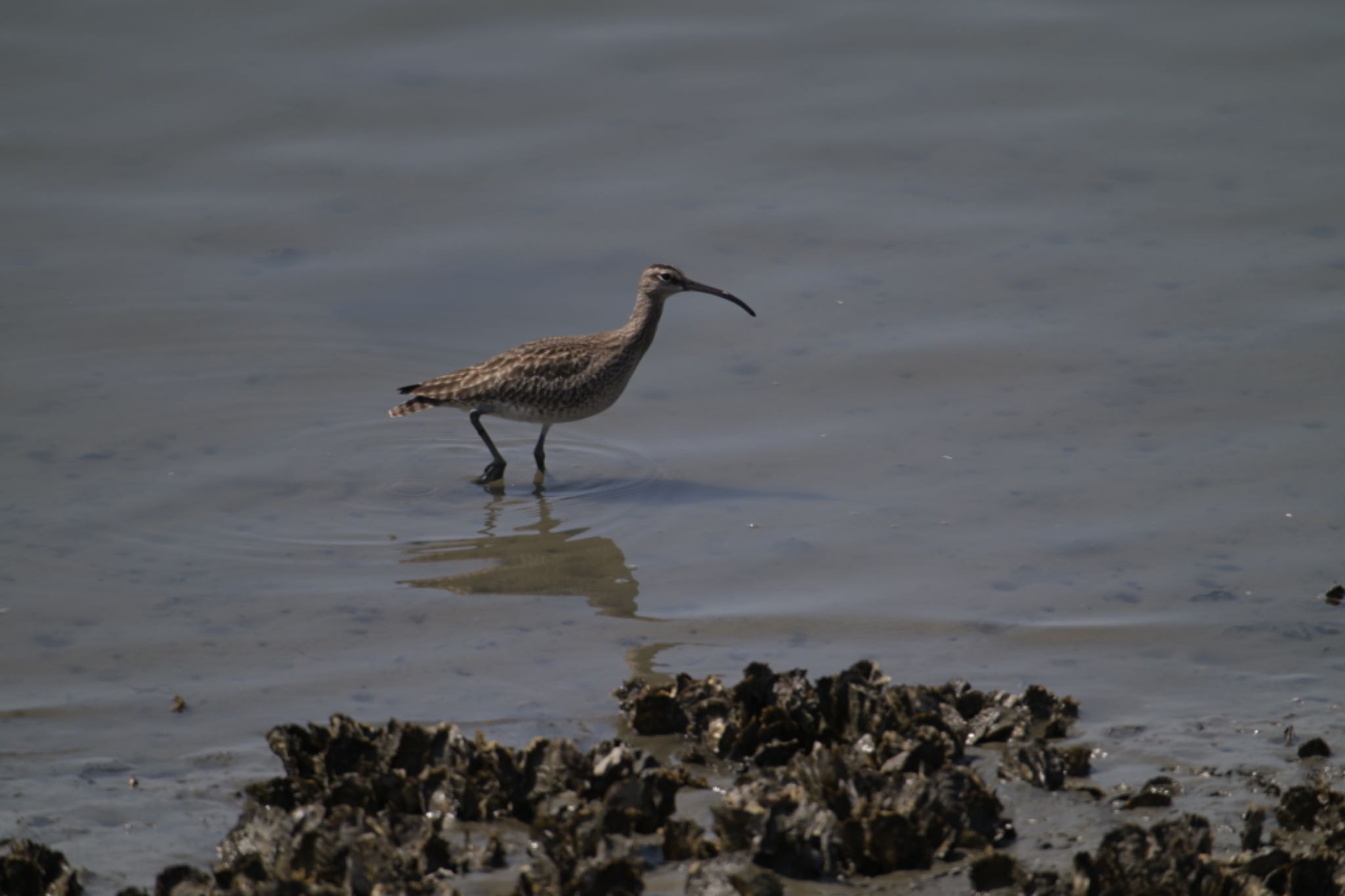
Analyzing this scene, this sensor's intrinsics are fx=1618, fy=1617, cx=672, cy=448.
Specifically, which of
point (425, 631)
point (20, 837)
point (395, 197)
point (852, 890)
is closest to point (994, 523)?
point (425, 631)

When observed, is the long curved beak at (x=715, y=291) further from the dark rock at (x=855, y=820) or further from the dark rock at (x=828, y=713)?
the dark rock at (x=855, y=820)

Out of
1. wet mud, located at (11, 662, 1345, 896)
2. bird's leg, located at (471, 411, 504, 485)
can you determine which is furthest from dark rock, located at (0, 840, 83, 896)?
bird's leg, located at (471, 411, 504, 485)

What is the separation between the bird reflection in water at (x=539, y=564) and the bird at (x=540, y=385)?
1144mm

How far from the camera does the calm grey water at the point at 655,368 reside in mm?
7711

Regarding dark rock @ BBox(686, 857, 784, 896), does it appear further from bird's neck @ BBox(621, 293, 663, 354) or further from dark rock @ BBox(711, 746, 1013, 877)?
bird's neck @ BBox(621, 293, 663, 354)

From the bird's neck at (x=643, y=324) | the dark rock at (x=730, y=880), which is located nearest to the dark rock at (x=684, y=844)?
the dark rock at (x=730, y=880)

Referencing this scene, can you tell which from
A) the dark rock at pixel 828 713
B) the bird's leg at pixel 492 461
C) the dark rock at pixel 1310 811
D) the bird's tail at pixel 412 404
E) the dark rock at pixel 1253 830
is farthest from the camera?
the bird's tail at pixel 412 404

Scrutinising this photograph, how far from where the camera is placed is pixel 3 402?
10930mm

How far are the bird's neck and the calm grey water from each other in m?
0.46

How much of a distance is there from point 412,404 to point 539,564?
7.56 feet

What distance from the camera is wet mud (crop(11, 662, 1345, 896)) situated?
5238 millimetres

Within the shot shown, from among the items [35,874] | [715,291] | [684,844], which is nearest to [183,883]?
[35,874]

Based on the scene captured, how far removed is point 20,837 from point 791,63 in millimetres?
11530

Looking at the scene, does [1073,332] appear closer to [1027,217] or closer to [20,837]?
[1027,217]
